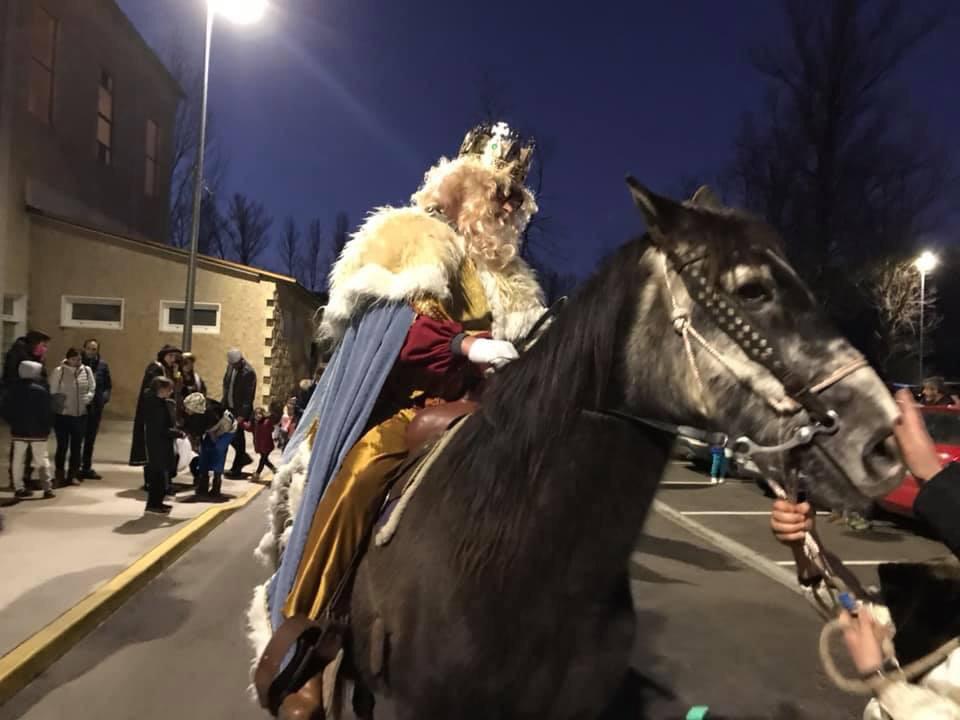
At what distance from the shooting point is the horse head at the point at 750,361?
1774mm

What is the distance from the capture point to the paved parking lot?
26.9 feet

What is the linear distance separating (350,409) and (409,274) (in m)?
0.59

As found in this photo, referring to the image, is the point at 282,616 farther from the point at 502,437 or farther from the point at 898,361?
the point at 898,361

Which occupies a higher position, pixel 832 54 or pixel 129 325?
pixel 832 54

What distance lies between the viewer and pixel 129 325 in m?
17.6

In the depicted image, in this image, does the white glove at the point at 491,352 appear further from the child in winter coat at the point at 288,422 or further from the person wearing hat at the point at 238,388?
the child in winter coat at the point at 288,422

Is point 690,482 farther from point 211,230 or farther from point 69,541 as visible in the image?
point 211,230

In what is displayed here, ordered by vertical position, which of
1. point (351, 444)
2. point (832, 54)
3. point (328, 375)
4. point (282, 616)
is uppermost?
point (832, 54)

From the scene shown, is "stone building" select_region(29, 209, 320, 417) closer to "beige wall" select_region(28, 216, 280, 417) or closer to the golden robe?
"beige wall" select_region(28, 216, 280, 417)

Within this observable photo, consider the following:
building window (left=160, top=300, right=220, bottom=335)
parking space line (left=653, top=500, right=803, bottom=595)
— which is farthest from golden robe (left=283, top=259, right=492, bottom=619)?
building window (left=160, top=300, right=220, bottom=335)

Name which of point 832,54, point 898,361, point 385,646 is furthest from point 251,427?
point 898,361

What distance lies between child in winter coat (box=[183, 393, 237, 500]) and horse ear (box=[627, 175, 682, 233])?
9.07m

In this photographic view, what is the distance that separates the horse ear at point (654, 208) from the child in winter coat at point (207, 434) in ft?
29.7

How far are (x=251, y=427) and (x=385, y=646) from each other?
10.8 metres
